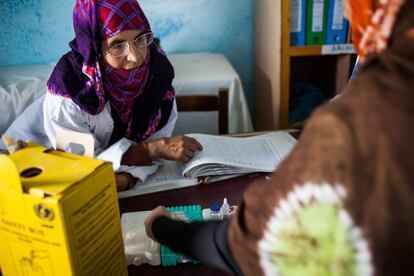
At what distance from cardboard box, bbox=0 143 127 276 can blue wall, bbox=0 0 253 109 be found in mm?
1644

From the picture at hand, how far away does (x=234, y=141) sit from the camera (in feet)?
4.00

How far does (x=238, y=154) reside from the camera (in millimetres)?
1126

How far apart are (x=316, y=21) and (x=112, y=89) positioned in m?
0.92

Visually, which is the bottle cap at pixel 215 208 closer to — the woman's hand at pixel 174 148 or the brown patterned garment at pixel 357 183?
the woman's hand at pixel 174 148

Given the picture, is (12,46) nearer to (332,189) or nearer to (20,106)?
(20,106)

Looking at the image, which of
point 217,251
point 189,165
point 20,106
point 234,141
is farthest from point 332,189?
point 20,106

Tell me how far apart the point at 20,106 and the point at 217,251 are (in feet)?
4.81

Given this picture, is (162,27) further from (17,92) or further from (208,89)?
(17,92)

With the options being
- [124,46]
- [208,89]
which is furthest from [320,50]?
[124,46]

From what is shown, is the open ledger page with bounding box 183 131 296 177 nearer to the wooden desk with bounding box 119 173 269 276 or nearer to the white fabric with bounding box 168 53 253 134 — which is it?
the wooden desk with bounding box 119 173 269 276

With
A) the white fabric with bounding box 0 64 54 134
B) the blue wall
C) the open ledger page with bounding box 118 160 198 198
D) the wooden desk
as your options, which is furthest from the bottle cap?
the blue wall

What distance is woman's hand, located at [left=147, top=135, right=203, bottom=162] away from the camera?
109 cm

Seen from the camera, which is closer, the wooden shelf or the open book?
the open book

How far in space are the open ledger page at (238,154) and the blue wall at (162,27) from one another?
1083mm
